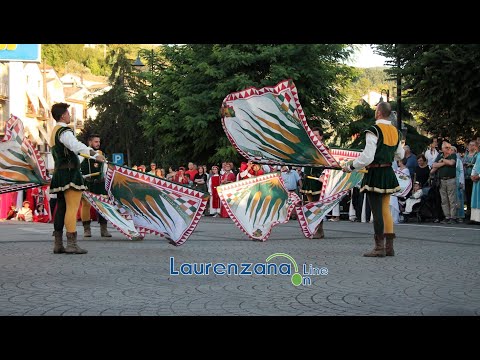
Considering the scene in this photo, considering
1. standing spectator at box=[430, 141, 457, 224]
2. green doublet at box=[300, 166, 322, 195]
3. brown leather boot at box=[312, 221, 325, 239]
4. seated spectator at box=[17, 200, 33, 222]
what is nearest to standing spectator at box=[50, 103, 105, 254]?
green doublet at box=[300, 166, 322, 195]

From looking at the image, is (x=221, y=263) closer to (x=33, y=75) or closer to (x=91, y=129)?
(x=91, y=129)

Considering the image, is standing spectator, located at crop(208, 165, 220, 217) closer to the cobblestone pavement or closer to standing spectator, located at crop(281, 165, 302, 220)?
standing spectator, located at crop(281, 165, 302, 220)

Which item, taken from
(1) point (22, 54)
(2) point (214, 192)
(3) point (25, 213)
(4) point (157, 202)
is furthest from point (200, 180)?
(1) point (22, 54)

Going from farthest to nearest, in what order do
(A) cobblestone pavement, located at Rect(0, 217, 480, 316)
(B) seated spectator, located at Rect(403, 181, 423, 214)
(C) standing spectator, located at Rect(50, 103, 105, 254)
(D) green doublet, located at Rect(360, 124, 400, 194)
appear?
(B) seated spectator, located at Rect(403, 181, 423, 214)
(C) standing spectator, located at Rect(50, 103, 105, 254)
(D) green doublet, located at Rect(360, 124, 400, 194)
(A) cobblestone pavement, located at Rect(0, 217, 480, 316)

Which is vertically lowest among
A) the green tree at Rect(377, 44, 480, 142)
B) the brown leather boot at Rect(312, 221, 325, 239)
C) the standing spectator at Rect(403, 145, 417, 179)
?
the brown leather boot at Rect(312, 221, 325, 239)

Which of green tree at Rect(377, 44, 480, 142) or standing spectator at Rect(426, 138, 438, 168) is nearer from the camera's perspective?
green tree at Rect(377, 44, 480, 142)

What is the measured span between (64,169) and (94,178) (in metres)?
2.70

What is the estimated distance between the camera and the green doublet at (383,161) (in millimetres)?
10812

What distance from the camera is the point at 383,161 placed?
35.7 feet

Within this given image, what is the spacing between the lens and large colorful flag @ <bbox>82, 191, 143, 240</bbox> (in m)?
13.3

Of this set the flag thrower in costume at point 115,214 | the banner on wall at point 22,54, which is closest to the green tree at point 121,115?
the banner on wall at point 22,54

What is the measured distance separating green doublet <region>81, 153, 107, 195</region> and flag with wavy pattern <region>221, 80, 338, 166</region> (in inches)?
Answer: 131

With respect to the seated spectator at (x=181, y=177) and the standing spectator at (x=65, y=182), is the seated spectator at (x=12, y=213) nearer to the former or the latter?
the seated spectator at (x=181, y=177)

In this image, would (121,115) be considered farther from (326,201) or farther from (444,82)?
(326,201)
